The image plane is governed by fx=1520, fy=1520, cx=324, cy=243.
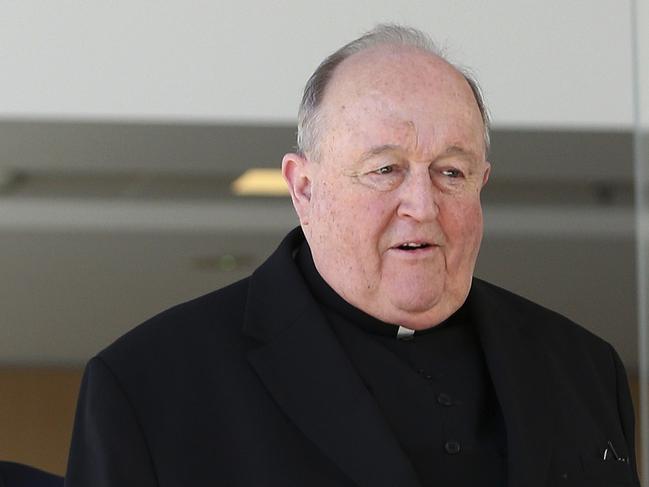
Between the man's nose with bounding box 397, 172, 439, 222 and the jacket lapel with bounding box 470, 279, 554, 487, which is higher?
the man's nose with bounding box 397, 172, 439, 222

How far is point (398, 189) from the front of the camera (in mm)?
1885

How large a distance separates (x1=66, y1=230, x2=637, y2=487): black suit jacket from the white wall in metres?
1.11

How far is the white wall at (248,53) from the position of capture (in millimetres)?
3131

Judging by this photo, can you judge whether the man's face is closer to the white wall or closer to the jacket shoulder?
the jacket shoulder

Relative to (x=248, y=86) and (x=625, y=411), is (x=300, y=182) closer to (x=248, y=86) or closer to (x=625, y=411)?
(x=625, y=411)

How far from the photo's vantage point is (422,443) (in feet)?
6.38

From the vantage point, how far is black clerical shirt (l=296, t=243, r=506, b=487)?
194 cm

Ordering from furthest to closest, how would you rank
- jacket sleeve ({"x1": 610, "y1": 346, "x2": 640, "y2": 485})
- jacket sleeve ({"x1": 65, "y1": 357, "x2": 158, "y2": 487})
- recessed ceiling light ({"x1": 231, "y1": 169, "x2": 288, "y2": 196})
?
recessed ceiling light ({"x1": 231, "y1": 169, "x2": 288, "y2": 196}) → jacket sleeve ({"x1": 610, "y1": 346, "x2": 640, "y2": 485}) → jacket sleeve ({"x1": 65, "y1": 357, "x2": 158, "y2": 487})

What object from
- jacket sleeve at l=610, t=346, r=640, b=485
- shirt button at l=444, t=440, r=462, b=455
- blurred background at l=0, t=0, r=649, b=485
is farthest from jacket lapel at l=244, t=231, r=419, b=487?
blurred background at l=0, t=0, r=649, b=485

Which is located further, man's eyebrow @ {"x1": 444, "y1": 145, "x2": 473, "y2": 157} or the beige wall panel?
the beige wall panel

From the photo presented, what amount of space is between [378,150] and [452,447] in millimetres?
391

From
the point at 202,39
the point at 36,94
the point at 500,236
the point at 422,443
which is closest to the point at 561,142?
the point at 202,39

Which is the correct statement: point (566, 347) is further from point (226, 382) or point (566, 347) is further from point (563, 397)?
point (226, 382)

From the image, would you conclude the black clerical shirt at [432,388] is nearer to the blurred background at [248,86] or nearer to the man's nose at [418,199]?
the man's nose at [418,199]
